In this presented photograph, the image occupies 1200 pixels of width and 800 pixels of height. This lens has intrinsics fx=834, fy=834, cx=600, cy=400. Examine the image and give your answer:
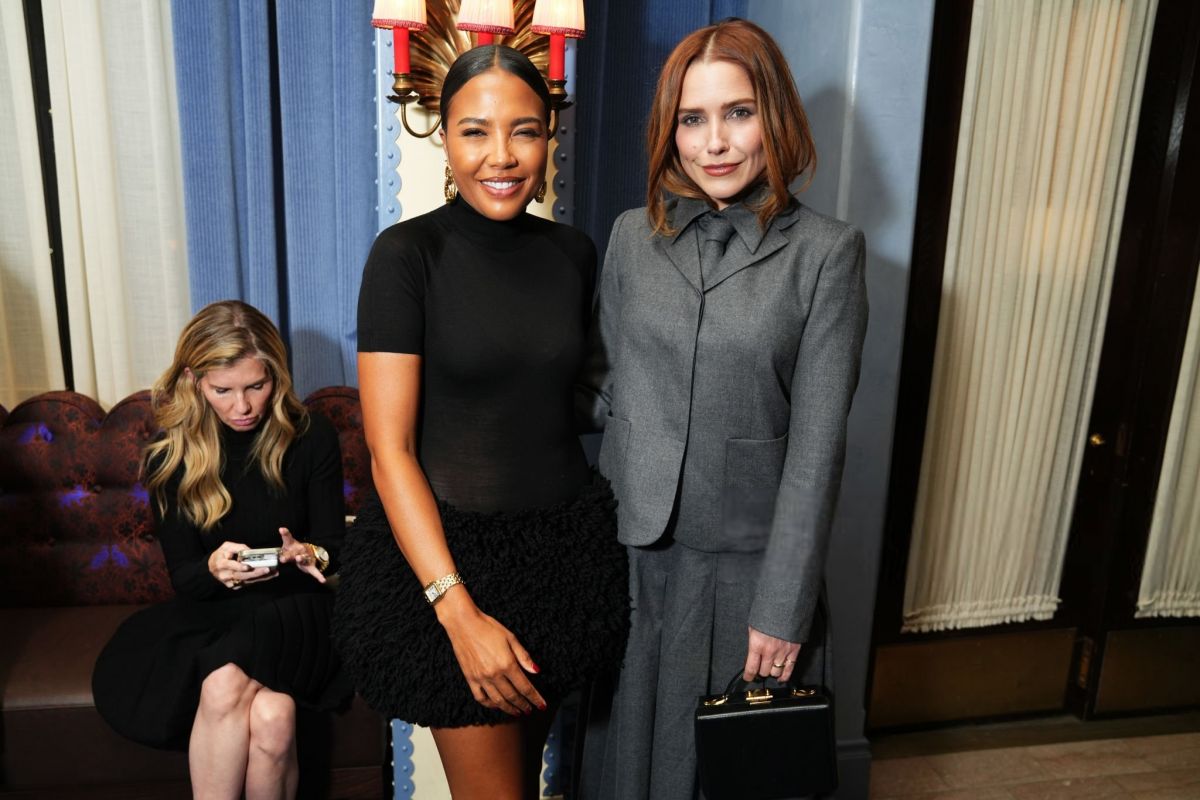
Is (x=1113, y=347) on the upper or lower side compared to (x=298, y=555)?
upper

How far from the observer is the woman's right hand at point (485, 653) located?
46.1 inches

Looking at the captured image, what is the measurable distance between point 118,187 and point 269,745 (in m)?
1.47

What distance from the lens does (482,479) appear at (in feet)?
4.09

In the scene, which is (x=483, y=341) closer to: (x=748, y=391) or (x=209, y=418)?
(x=748, y=391)

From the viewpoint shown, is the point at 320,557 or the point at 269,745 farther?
the point at 320,557

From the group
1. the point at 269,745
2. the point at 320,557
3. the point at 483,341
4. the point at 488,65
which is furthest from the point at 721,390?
the point at 269,745

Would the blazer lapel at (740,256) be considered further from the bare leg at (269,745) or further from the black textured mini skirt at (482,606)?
the bare leg at (269,745)

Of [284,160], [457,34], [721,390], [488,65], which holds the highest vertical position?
[457,34]

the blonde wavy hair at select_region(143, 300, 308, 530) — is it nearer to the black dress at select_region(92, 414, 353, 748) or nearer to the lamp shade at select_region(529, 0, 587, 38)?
the black dress at select_region(92, 414, 353, 748)

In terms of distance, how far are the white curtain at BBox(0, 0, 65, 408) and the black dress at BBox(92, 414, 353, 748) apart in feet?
2.38

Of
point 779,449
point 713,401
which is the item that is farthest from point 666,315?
point 779,449

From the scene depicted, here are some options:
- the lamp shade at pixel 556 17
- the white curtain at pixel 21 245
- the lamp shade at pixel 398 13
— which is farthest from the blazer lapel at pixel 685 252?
the white curtain at pixel 21 245

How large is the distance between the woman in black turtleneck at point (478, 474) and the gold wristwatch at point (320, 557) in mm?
618

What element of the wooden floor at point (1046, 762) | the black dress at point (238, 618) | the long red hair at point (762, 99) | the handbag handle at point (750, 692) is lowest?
the wooden floor at point (1046, 762)
